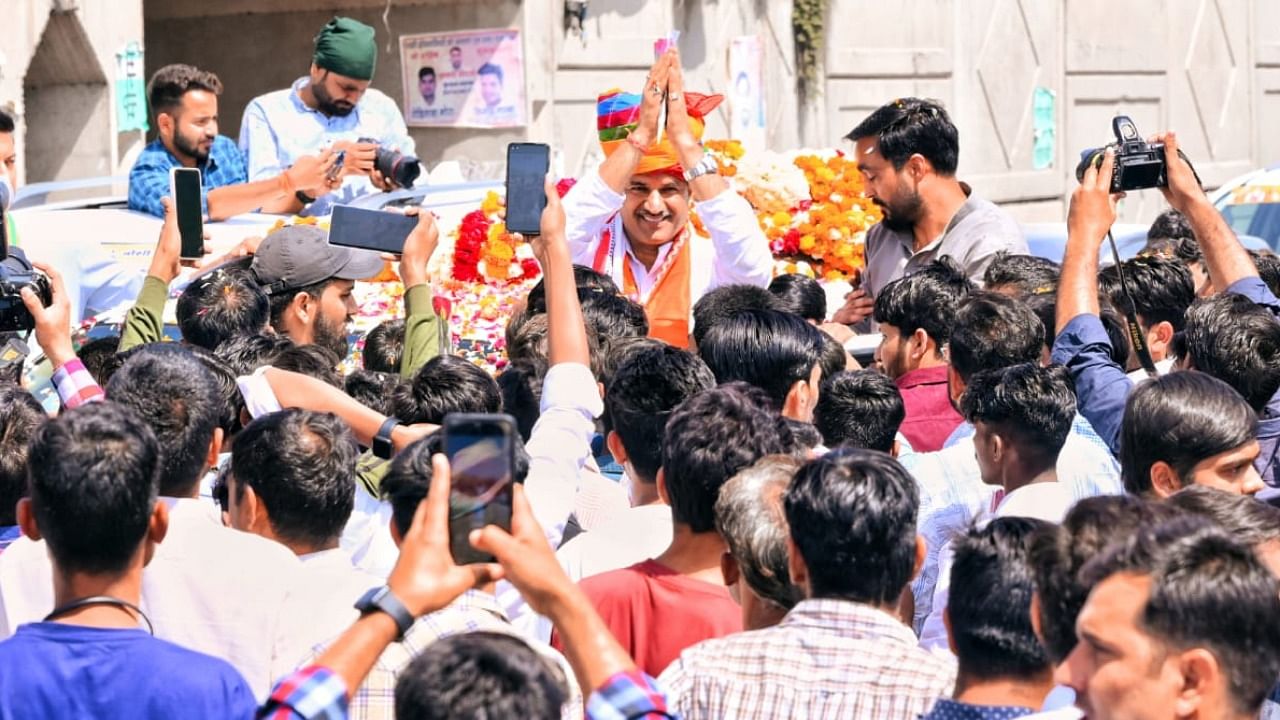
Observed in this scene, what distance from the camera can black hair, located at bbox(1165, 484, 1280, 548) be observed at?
10.4 ft

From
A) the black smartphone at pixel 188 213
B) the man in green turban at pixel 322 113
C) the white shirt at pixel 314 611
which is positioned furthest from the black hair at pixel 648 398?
the man in green turban at pixel 322 113

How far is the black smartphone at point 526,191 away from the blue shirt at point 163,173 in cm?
356

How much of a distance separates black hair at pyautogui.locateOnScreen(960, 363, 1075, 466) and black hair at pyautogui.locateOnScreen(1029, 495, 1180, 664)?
3.40 ft

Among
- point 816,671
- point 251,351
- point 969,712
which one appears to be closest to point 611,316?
point 251,351

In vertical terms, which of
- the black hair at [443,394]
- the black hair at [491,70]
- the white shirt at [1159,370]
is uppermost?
the black hair at [491,70]

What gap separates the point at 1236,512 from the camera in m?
3.22

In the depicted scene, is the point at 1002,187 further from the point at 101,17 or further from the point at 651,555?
the point at 651,555

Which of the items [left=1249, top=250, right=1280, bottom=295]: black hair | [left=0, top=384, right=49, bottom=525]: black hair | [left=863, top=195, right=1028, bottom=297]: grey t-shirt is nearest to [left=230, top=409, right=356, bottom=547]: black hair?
[left=0, top=384, right=49, bottom=525]: black hair

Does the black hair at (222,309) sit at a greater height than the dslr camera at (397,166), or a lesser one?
lesser

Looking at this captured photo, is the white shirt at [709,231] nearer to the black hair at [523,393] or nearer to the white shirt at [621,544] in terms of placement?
the black hair at [523,393]

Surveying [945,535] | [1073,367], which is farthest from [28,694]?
[1073,367]

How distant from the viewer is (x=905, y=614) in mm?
3475

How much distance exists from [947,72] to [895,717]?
52.6 feet

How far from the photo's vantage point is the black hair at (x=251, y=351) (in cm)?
519
